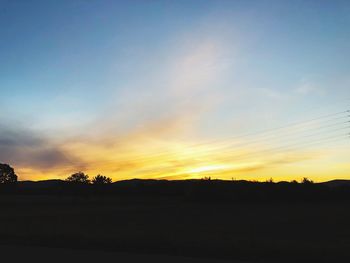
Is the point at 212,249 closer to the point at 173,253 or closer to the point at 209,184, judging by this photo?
the point at 173,253

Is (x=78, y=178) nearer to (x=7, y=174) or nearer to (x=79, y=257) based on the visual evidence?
(x=7, y=174)

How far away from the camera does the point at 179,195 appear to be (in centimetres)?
9400

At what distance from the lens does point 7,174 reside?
154000 millimetres

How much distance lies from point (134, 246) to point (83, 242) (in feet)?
9.21

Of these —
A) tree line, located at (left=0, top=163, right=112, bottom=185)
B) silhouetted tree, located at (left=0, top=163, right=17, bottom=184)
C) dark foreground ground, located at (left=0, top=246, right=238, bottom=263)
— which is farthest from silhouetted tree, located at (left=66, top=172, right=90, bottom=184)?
dark foreground ground, located at (left=0, top=246, right=238, bottom=263)

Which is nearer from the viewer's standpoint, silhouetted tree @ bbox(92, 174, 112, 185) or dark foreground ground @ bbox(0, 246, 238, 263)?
dark foreground ground @ bbox(0, 246, 238, 263)

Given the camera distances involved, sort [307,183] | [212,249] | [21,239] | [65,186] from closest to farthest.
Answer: [212,249] → [21,239] → [307,183] → [65,186]

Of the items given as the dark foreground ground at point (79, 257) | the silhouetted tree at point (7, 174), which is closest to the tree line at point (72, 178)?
the silhouetted tree at point (7, 174)

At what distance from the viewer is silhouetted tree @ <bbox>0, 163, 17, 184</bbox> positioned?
500 ft

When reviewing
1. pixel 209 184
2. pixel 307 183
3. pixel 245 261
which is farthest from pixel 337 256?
pixel 307 183

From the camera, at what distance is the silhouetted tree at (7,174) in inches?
5999

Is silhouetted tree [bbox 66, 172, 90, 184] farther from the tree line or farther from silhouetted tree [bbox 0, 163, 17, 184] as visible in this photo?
silhouetted tree [bbox 0, 163, 17, 184]

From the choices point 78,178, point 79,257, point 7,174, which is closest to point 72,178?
point 78,178

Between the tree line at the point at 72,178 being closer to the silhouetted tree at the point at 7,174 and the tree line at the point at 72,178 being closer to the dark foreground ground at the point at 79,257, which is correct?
the silhouetted tree at the point at 7,174
